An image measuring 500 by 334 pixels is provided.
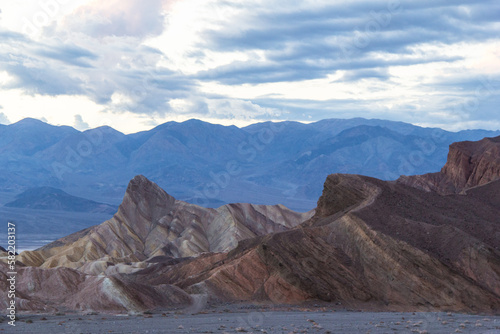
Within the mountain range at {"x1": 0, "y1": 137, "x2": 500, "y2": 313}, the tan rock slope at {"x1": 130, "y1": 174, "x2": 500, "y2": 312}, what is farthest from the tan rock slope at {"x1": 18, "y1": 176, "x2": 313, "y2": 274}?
the tan rock slope at {"x1": 130, "y1": 174, "x2": 500, "y2": 312}

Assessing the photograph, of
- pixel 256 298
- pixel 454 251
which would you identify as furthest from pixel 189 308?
pixel 454 251

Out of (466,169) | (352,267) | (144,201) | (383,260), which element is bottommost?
(352,267)

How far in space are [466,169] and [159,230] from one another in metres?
52.2

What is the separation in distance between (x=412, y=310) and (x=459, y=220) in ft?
40.3

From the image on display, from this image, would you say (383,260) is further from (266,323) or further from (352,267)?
(266,323)

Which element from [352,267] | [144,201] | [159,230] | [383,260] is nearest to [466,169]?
[159,230]

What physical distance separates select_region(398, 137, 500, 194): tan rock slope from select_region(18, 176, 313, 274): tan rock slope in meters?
27.4

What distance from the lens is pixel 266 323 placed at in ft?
125

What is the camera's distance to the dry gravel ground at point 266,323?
3453 centimetres

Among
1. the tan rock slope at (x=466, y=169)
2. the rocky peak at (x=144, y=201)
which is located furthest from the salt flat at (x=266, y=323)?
the rocky peak at (x=144, y=201)

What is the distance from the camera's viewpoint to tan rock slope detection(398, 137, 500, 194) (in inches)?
3991

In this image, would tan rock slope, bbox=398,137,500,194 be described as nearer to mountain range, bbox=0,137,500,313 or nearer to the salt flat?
mountain range, bbox=0,137,500,313

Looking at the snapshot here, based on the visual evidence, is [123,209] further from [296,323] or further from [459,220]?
[296,323]

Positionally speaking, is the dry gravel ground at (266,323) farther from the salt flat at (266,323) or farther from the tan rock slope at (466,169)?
the tan rock slope at (466,169)
